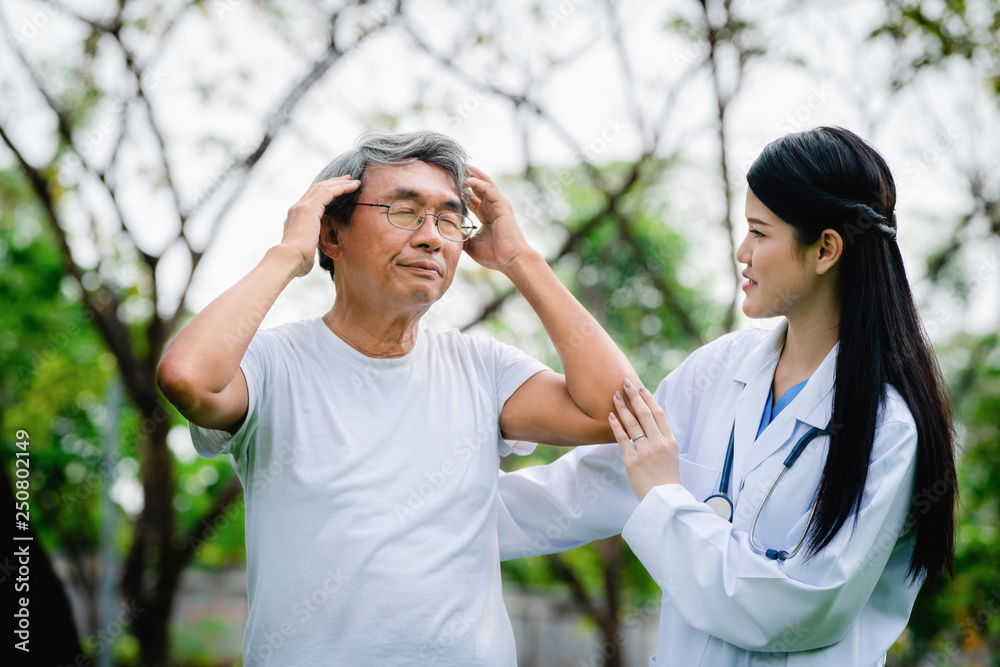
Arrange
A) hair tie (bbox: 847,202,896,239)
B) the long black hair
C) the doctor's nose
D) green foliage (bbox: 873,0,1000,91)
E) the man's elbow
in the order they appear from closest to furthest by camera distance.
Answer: the man's elbow
the long black hair
hair tie (bbox: 847,202,896,239)
the doctor's nose
green foliage (bbox: 873,0,1000,91)

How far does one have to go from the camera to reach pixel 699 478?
228cm

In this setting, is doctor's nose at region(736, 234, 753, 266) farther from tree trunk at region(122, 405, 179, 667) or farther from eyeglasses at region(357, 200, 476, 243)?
tree trunk at region(122, 405, 179, 667)

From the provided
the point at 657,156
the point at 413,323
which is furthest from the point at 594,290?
the point at 413,323

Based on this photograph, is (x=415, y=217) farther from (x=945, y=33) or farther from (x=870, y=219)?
(x=945, y=33)

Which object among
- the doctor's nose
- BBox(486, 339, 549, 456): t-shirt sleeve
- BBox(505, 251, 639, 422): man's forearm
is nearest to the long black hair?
the doctor's nose

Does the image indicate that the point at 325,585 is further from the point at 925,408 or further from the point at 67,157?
the point at 67,157

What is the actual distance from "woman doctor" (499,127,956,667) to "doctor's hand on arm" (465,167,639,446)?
0.24ft

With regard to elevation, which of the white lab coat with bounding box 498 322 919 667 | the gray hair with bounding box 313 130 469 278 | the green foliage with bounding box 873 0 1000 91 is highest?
the green foliage with bounding box 873 0 1000 91

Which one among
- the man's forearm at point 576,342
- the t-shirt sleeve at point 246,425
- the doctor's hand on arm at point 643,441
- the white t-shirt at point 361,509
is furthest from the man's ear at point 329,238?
the doctor's hand on arm at point 643,441

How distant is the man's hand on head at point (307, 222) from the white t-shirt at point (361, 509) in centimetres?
25

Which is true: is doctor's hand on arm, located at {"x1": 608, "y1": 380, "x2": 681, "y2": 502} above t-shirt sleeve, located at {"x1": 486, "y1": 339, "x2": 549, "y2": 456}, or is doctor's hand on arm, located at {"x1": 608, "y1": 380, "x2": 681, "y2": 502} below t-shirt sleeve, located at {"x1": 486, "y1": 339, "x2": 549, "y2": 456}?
below

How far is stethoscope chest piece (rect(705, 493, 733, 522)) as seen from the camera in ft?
6.91

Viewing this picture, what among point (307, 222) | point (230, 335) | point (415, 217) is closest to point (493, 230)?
point (415, 217)

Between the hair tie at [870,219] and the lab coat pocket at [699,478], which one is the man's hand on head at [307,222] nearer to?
the lab coat pocket at [699,478]
